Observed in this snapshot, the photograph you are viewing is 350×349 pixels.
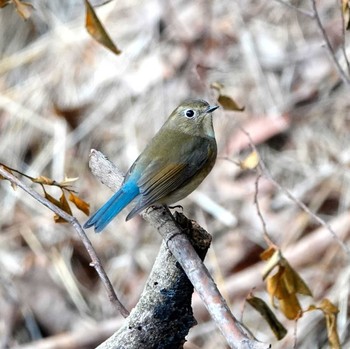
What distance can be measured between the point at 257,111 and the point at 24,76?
204 cm

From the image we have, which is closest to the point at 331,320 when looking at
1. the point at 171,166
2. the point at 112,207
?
the point at 112,207

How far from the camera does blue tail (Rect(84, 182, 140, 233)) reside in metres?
3.25

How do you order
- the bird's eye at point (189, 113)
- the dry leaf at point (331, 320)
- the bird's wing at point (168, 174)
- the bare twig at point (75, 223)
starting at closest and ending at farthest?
1. the bare twig at point (75, 223)
2. the dry leaf at point (331, 320)
3. the bird's wing at point (168, 174)
4. the bird's eye at point (189, 113)

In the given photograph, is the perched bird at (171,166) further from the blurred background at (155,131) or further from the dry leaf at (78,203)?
the blurred background at (155,131)

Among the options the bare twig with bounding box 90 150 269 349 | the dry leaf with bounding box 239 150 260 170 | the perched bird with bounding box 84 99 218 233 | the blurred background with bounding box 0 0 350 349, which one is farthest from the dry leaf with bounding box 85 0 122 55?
the blurred background with bounding box 0 0 350 349

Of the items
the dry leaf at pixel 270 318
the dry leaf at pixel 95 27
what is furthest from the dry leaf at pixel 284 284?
the dry leaf at pixel 95 27

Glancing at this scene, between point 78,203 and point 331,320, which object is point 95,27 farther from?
point 331,320

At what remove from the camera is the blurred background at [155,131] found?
16.9ft

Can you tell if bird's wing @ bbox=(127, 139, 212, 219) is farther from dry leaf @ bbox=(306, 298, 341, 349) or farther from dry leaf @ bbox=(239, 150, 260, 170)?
dry leaf @ bbox=(306, 298, 341, 349)

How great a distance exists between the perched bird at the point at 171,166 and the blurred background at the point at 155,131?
3.05 feet

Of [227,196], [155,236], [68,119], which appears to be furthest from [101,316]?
[68,119]

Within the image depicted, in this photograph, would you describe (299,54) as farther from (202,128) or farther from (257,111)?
(202,128)

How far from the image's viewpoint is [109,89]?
262 inches

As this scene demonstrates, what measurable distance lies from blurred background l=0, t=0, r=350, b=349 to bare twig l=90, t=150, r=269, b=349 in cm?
172
